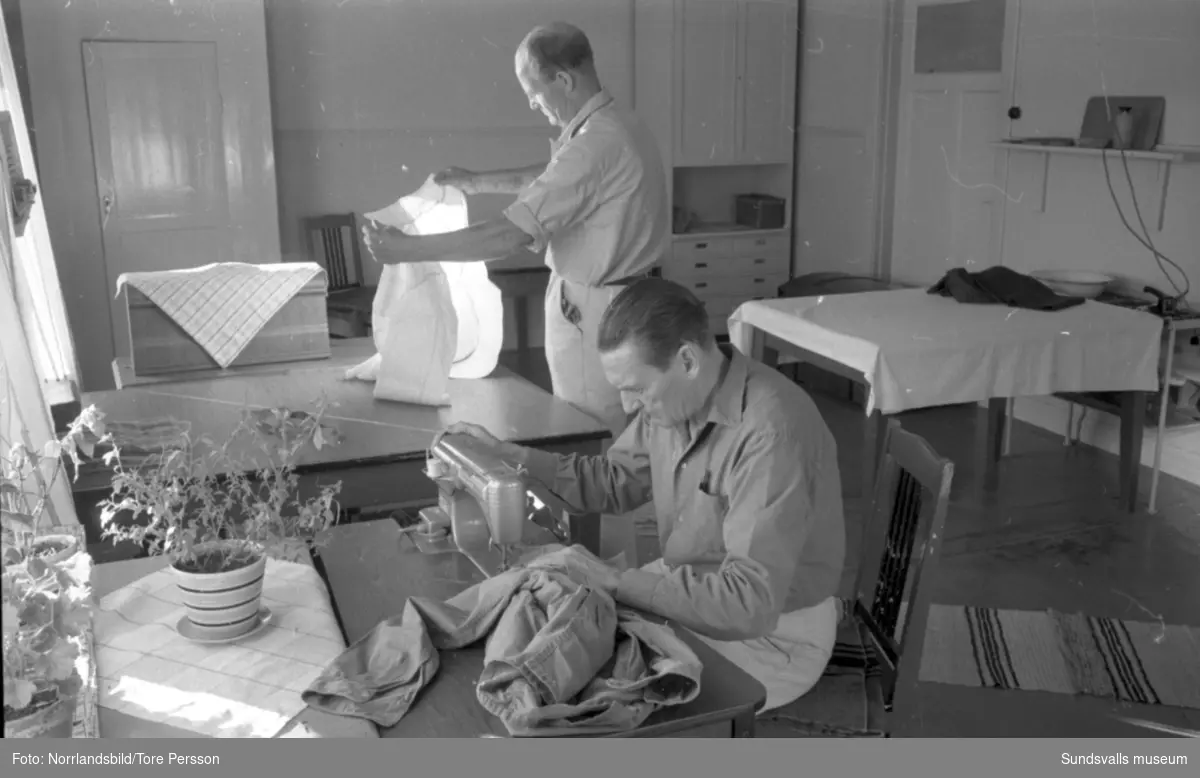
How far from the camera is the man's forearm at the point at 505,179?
2906 mm

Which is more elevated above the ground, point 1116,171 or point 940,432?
point 1116,171

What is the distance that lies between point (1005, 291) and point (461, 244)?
5.68 feet

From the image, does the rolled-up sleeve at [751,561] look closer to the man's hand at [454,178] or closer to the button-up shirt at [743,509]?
the button-up shirt at [743,509]

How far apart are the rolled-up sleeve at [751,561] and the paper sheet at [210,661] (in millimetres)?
395

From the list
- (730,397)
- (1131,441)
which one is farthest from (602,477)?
(1131,441)

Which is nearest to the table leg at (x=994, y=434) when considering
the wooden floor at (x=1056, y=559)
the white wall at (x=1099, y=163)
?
the wooden floor at (x=1056, y=559)

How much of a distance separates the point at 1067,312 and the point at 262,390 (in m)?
2.22

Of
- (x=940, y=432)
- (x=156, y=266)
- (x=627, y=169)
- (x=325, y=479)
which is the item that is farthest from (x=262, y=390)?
(x=940, y=432)

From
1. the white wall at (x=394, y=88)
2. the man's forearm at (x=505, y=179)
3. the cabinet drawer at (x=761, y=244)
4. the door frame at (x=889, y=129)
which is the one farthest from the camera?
the cabinet drawer at (x=761, y=244)

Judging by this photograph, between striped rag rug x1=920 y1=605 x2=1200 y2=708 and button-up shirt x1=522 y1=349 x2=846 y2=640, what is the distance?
115cm

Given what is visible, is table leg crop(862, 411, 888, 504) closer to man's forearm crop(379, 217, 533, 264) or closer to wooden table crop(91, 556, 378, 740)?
man's forearm crop(379, 217, 533, 264)

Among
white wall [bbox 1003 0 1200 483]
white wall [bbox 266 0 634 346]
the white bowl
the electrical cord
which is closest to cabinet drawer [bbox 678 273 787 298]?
white wall [bbox 266 0 634 346]

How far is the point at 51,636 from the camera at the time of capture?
1.13 m

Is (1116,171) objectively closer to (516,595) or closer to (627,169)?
(627,169)
